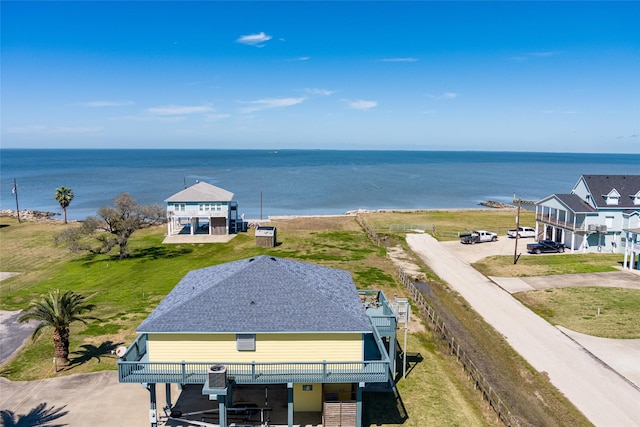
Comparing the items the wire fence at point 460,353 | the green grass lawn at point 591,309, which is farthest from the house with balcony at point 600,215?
the wire fence at point 460,353

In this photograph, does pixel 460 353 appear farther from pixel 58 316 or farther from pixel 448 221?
pixel 448 221

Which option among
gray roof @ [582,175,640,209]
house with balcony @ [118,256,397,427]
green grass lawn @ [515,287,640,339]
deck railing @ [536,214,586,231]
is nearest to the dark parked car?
deck railing @ [536,214,586,231]

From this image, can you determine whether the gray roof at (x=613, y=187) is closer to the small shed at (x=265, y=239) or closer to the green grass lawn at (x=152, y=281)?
the green grass lawn at (x=152, y=281)

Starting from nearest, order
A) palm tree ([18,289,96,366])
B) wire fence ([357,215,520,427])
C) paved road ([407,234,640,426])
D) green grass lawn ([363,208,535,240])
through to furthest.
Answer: wire fence ([357,215,520,427]) < paved road ([407,234,640,426]) < palm tree ([18,289,96,366]) < green grass lawn ([363,208,535,240])

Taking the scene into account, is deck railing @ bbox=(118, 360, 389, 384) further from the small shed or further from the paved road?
the small shed

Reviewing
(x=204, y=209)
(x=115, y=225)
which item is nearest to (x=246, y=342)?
(x=115, y=225)

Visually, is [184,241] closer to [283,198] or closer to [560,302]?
[560,302]

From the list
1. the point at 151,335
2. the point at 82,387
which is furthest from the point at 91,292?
the point at 151,335
